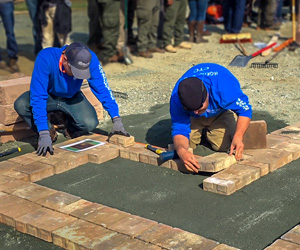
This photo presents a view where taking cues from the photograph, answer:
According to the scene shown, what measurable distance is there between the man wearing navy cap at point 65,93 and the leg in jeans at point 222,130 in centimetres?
88

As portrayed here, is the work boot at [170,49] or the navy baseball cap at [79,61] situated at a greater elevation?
the navy baseball cap at [79,61]

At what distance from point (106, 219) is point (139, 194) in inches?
26.3

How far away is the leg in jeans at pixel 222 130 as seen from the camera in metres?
5.34

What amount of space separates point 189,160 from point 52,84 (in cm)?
179

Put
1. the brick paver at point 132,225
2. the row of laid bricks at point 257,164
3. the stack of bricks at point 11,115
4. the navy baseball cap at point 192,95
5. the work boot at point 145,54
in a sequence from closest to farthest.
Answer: the brick paver at point 132,225, the navy baseball cap at point 192,95, the row of laid bricks at point 257,164, the stack of bricks at point 11,115, the work boot at point 145,54

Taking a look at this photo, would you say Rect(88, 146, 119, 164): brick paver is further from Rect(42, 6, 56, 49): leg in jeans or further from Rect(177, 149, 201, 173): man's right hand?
Rect(42, 6, 56, 49): leg in jeans

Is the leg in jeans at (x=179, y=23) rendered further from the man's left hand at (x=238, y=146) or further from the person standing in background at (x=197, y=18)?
the man's left hand at (x=238, y=146)

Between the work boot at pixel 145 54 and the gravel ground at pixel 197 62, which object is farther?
the work boot at pixel 145 54

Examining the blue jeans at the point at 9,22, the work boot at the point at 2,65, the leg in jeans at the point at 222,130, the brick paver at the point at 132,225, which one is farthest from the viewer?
the work boot at the point at 2,65

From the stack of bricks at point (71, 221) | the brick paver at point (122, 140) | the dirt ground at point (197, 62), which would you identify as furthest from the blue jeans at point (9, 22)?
the stack of bricks at point (71, 221)

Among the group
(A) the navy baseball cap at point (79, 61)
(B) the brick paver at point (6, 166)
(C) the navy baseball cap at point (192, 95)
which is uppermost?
(A) the navy baseball cap at point (79, 61)

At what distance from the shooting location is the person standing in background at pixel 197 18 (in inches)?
429

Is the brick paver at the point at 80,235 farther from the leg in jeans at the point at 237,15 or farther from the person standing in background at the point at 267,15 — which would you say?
the person standing in background at the point at 267,15

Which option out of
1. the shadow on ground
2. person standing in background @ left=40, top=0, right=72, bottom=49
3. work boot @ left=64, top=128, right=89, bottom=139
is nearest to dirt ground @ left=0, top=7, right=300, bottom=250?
the shadow on ground
